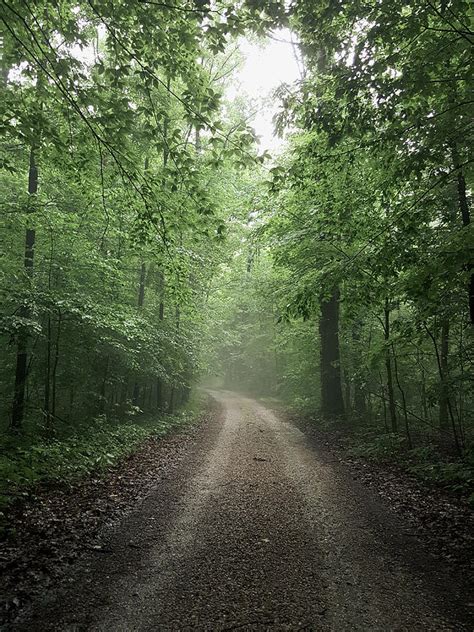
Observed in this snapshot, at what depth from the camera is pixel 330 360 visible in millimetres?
15656

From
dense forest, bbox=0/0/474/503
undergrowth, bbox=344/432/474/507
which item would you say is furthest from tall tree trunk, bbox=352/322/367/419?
undergrowth, bbox=344/432/474/507

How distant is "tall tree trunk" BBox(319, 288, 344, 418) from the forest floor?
7536 millimetres

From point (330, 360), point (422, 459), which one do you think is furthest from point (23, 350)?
point (330, 360)

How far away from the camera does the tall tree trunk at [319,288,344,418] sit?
51.0 ft

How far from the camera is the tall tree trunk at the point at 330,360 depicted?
51.0ft

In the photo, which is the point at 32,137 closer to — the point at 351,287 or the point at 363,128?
the point at 363,128

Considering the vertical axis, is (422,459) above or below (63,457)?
below

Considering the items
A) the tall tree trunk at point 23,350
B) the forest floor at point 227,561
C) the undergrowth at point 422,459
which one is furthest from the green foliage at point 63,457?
the undergrowth at point 422,459

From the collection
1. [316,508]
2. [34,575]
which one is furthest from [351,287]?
[34,575]

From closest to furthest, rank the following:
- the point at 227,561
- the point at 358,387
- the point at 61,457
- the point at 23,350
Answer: the point at 227,561 → the point at 61,457 → the point at 23,350 → the point at 358,387

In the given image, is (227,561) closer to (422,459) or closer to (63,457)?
(63,457)

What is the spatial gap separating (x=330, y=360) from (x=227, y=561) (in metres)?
11.8

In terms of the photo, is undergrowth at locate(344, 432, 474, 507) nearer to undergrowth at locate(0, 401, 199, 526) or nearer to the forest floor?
the forest floor

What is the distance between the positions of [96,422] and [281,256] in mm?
7278
